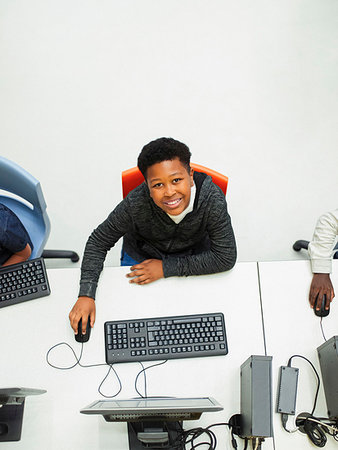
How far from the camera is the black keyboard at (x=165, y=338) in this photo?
4.02 feet

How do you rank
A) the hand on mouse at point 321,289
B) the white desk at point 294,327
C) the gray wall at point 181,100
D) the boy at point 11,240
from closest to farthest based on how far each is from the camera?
1. the white desk at point 294,327
2. the hand on mouse at point 321,289
3. the boy at point 11,240
4. the gray wall at point 181,100

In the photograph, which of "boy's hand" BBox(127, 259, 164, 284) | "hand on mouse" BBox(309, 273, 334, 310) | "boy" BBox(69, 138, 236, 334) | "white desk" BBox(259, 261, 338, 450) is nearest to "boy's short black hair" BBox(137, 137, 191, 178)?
"boy" BBox(69, 138, 236, 334)

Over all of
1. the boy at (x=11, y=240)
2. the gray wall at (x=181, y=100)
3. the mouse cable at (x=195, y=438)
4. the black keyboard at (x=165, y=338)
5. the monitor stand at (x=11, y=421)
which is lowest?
the mouse cable at (x=195, y=438)

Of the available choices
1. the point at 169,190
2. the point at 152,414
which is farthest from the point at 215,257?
the point at 152,414

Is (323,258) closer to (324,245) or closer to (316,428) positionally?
(324,245)

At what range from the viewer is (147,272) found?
132 cm

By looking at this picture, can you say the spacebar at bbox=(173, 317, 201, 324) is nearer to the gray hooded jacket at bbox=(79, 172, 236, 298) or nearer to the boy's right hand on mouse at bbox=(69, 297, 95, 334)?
the gray hooded jacket at bbox=(79, 172, 236, 298)

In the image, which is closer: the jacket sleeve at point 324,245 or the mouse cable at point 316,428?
the mouse cable at point 316,428

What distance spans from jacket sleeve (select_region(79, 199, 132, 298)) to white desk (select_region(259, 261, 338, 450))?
51cm

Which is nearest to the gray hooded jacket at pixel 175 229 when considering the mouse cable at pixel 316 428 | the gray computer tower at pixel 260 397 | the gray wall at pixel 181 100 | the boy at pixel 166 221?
the boy at pixel 166 221

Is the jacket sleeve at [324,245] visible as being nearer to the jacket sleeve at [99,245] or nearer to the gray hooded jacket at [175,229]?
the gray hooded jacket at [175,229]

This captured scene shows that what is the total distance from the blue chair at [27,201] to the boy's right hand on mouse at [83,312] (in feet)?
1.53

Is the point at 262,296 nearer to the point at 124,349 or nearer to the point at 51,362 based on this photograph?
the point at 124,349

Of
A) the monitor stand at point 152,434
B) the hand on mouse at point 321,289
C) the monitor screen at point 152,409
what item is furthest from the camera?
the hand on mouse at point 321,289
